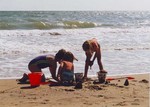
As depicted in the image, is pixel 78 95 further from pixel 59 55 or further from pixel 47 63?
pixel 47 63

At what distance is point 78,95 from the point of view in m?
6.56

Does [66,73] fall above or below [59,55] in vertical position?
below

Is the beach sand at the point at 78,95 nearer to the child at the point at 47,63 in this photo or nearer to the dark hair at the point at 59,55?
the child at the point at 47,63

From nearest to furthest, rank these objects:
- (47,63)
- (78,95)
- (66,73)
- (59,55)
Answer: (78,95) < (66,73) < (59,55) < (47,63)

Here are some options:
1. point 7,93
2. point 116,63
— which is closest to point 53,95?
point 7,93

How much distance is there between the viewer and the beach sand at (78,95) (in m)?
5.89

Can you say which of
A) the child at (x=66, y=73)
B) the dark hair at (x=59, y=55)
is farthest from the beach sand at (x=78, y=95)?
the dark hair at (x=59, y=55)

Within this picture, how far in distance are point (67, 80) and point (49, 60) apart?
0.75 meters

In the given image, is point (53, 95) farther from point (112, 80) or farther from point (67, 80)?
point (112, 80)

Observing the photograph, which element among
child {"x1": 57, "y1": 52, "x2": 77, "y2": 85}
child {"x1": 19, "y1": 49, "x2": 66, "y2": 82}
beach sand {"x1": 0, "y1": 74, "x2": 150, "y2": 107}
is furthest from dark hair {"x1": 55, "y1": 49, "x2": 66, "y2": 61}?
beach sand {"x1": 0, "y1": 74, "x2": 150, "y2": 107}

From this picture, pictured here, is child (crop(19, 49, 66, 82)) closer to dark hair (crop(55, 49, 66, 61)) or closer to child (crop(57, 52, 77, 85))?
dark hair (crop(55, 49, 66, 61))

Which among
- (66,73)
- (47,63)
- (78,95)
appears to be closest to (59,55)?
(47,63)

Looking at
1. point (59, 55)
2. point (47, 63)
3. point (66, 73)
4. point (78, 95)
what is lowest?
point (78, 95)

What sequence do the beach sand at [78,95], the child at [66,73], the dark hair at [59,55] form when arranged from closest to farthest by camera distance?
the beach sand at [78,95], the child at [66,73], the dark hair at [59,55]
